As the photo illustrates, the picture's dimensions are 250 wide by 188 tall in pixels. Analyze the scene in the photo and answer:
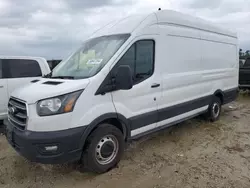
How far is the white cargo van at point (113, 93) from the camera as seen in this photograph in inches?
130

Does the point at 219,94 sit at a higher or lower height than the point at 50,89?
lower

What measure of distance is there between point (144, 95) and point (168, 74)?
812 millimetres

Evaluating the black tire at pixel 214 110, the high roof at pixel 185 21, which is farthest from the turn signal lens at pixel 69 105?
the black tire at pixel 214 110

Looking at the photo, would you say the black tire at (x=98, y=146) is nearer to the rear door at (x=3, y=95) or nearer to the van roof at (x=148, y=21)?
the van roof at (x=148, y=21)

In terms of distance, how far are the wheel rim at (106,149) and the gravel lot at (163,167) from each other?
0.21 metres

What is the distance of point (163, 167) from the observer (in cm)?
400

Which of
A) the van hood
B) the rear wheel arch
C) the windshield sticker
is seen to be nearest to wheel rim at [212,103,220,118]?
the rear wheel arch

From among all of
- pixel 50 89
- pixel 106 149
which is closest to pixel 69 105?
pixel 50 89

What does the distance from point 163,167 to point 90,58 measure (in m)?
2.11

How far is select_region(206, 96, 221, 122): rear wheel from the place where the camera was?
21.3ft

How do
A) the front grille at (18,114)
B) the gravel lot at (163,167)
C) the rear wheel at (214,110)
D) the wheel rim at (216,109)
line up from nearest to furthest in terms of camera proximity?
the front grille at (18,114) < the gravel lot at (163,167) < the rear wheel at (214,110) < the wheel rim at (216,109)

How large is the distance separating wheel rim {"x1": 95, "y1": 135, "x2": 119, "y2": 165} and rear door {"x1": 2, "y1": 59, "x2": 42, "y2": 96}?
3.51 m

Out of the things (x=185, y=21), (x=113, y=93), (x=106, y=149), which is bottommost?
(x=106, y=149)

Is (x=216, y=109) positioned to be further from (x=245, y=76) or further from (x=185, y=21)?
(x=245, y=76)
